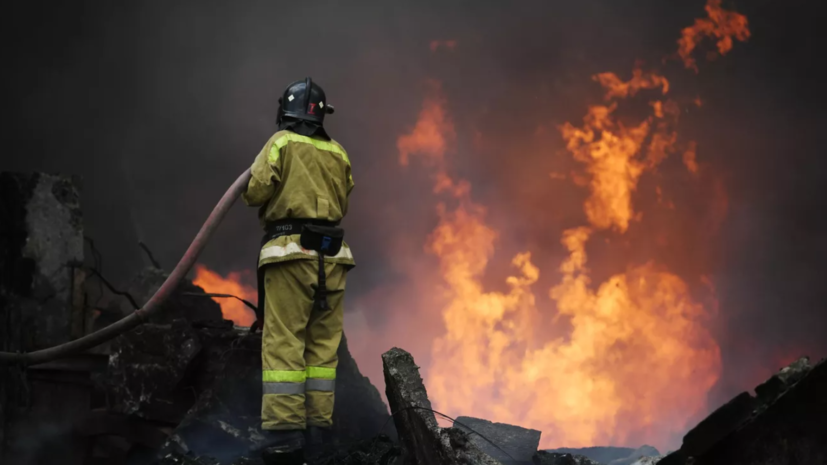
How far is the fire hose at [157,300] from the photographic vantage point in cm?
495

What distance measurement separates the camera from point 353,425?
612 cm

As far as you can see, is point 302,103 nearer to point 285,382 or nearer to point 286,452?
point 285,382

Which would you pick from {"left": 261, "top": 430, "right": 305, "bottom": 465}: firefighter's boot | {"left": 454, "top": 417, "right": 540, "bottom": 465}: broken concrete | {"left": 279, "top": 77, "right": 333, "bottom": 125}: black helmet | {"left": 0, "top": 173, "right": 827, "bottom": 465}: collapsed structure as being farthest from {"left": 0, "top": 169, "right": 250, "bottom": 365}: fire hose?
{"left": 454, "top": 417, "right": 540, "bottom": 465}: broken concrete

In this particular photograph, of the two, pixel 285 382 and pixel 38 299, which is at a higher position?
pixel 38 299

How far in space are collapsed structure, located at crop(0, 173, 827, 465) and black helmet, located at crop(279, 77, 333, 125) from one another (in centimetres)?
176

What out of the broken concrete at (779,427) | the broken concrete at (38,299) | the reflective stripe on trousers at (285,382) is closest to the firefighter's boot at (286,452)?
the reflective stripe on trousers at (285,382)

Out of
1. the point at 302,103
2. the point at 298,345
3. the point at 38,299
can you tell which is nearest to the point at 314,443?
the point at 298,345

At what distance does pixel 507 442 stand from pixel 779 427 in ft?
8.61

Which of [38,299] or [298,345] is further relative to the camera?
[38,299]

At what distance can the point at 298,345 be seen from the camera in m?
4.68

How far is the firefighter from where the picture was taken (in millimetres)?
4594

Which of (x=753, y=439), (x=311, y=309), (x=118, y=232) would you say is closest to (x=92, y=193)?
(x=118, y=232)

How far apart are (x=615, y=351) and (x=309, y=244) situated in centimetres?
534

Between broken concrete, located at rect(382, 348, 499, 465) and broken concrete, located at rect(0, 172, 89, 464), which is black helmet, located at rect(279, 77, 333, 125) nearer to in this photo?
broken concrete, located at rect(382, 348, 499, 465)
